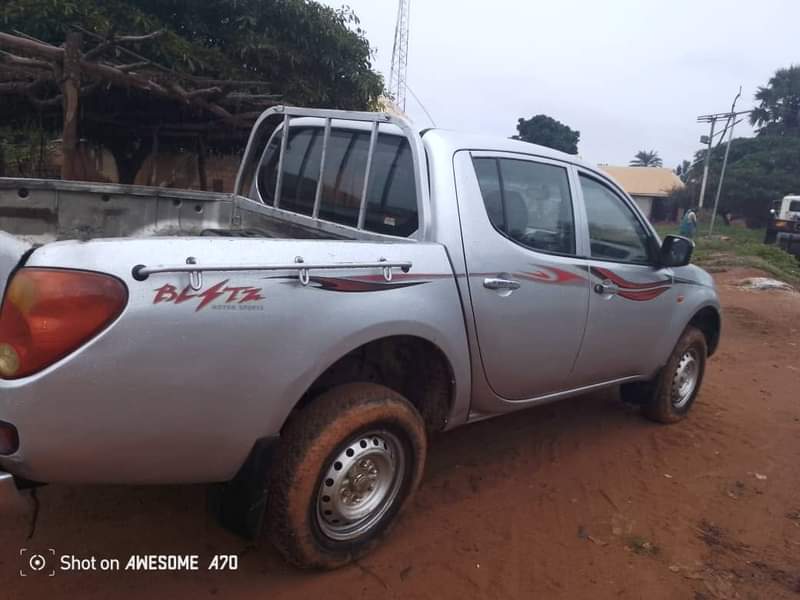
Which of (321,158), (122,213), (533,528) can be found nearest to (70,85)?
(122,213)

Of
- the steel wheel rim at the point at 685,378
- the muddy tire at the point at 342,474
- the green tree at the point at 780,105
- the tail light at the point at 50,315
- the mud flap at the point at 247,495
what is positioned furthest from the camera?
the green tree at the point at 780,105

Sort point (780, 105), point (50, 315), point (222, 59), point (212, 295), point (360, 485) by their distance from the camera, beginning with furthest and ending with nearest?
point (780, 105), point (222, 59), point (360, 485), point (212, 295), point (50, 315)

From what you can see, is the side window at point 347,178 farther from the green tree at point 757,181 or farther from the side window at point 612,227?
the green tree at point 757,181

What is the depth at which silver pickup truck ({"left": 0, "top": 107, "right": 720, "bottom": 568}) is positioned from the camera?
182 centimetres

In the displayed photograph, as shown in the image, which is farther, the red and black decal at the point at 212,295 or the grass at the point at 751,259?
the grass at the point at 751,259

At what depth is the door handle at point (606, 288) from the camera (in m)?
3.51

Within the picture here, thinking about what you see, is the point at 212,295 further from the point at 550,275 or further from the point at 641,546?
the point at 641,546

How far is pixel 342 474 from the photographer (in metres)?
2.50

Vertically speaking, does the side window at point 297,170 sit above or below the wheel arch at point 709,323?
above

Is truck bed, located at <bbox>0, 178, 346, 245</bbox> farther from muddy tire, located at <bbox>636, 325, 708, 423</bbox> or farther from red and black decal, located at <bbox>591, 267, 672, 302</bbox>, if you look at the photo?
muddy tire, located at <bbox>636, 325, 708, 423</bbox>

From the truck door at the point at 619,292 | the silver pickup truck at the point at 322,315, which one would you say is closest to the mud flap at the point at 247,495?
the silver pickup truck at the point at 322,315

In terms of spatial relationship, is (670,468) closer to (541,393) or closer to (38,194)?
(541,393)

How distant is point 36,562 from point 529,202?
2.79m

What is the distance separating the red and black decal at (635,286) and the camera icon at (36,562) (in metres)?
Answer: 2.96
